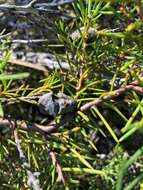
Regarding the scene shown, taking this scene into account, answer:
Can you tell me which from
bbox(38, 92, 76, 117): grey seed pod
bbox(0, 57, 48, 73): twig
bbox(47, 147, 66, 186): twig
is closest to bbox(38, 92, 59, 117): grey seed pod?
bbox(38, 92, 76, 117): grey seed pod

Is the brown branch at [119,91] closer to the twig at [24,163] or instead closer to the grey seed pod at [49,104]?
the grey seed pod at [49,104]

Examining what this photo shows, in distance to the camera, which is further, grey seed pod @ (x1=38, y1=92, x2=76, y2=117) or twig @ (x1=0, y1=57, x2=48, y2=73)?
twig @ (x1=0, y1=57, x2=48, y2=73)

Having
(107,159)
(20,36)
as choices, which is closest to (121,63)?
(107,159)

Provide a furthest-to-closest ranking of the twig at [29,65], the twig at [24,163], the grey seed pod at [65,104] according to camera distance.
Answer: the twig at [29,65] < the grey seed pod at [65,104] < the twig at [24,163]

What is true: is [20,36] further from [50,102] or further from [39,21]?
[50,102]

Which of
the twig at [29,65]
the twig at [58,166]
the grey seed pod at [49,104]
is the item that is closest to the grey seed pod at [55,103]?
the grey seed pod at [49,104]

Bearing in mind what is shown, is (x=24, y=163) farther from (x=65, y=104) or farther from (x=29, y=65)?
(x=29, y=65)

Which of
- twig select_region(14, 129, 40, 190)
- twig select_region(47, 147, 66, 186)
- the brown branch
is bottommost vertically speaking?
twig select_region(47, 147, 66, 186)

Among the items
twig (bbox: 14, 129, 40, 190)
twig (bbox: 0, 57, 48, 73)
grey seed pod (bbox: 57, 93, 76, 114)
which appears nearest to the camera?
twig (bbox: 14, 129, 40, 190)

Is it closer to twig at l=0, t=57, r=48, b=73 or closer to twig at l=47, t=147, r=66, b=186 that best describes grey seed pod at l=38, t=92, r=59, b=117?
twig at l=47, t=147, r=66, b=186

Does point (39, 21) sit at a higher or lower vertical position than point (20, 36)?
higher

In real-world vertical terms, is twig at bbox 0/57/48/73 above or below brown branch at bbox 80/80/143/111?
below
